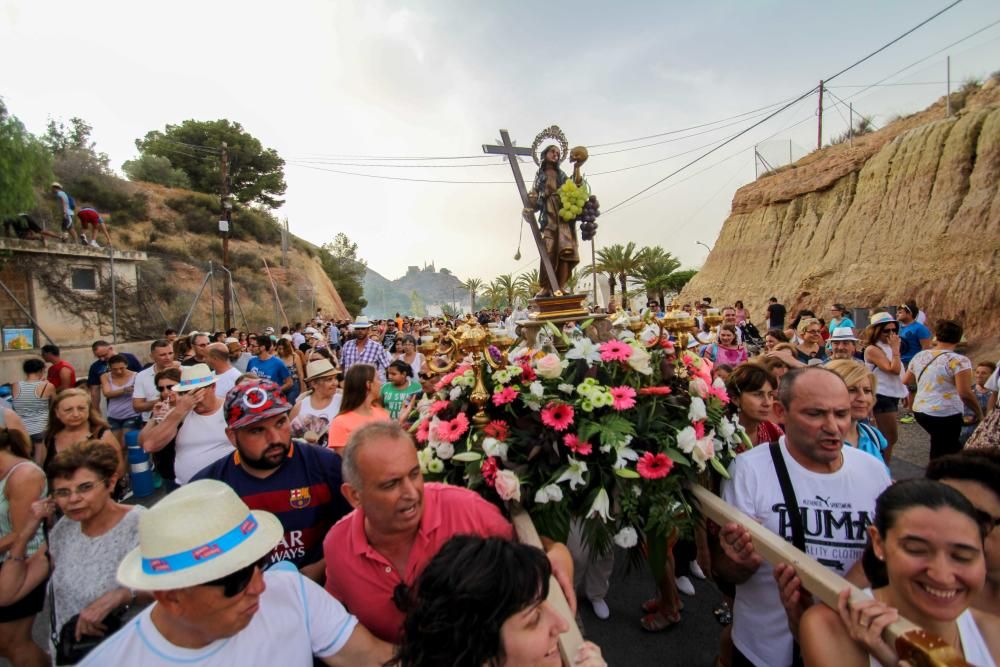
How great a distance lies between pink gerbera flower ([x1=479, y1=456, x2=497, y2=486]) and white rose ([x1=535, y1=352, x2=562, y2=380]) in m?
0.46

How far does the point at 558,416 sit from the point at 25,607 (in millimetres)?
3130

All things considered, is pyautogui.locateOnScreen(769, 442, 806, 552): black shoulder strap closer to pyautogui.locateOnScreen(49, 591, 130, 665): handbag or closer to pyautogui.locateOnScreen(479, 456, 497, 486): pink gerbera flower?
pyautogui.locateOnScreen(479, 456, 497, 486): pink gerbera flower

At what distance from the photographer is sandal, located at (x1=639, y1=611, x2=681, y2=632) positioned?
3.47 m

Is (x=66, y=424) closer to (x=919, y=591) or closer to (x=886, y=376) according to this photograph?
(x=919, y=591)

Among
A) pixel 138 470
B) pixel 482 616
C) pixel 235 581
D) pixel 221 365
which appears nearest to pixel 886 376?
pixel 482 616

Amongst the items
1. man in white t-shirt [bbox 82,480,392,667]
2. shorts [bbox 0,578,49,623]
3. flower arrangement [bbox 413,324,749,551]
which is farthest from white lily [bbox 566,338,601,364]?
shorts [bbox 0,578,49,623]

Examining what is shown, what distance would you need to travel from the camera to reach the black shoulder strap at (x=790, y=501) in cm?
216

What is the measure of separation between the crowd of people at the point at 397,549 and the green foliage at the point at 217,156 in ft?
142

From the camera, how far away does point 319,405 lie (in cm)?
509

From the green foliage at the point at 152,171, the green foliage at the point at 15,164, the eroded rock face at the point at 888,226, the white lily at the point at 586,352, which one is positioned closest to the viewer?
the white lily at the point at 586,352

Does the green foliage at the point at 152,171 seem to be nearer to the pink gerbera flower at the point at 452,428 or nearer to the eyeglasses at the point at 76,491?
the eyeglasses at the point at 76,491

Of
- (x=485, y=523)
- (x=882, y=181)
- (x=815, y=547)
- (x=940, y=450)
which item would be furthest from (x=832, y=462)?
(x=882, y=181)

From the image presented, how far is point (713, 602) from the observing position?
149 inches

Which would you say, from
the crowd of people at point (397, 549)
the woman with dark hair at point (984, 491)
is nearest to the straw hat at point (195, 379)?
the crowd of people at point (397, 549)
